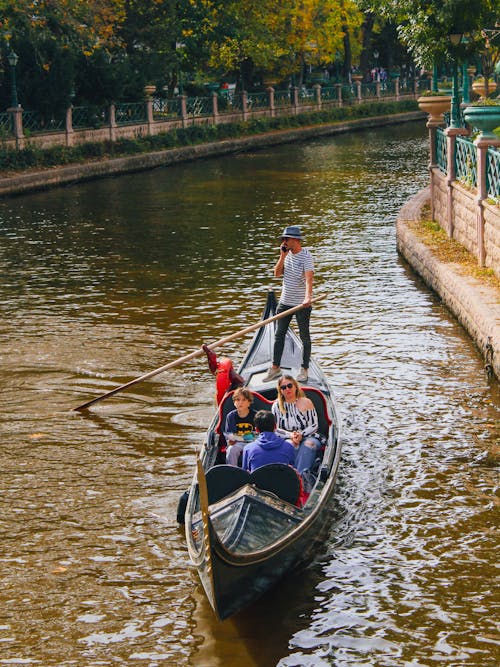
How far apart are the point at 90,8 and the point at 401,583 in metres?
35.3

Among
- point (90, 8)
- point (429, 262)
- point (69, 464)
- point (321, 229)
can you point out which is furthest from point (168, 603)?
point (90, 8)

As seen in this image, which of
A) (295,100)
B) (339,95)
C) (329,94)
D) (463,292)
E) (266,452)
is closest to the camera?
(266,452)

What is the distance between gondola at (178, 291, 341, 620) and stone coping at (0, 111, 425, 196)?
85.4 ft

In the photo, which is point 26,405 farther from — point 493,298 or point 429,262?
point 429,262

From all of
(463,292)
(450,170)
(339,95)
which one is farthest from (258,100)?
(463,292)

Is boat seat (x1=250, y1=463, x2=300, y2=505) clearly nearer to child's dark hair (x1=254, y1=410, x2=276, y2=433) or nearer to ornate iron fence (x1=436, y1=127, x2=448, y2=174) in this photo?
child's dark hair (x1=254, y1=410, x2=276, y2=433)

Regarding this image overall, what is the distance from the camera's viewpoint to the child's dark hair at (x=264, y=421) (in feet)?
32.5

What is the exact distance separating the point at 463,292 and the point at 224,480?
25.7 feet

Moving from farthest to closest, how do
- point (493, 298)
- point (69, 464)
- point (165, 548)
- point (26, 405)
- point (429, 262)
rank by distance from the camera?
point (429, 262)
point (493, 298)
point (26, 405)
point (69, 464)
point (165, 548)

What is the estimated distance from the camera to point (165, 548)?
977cm

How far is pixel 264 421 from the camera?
9898 millimetres

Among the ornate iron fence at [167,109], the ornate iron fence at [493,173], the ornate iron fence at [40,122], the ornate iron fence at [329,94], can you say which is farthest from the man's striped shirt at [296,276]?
the ornate iron fence at [329,94]

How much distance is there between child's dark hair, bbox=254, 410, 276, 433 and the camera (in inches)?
390

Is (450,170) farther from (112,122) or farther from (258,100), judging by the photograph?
(258,100)
